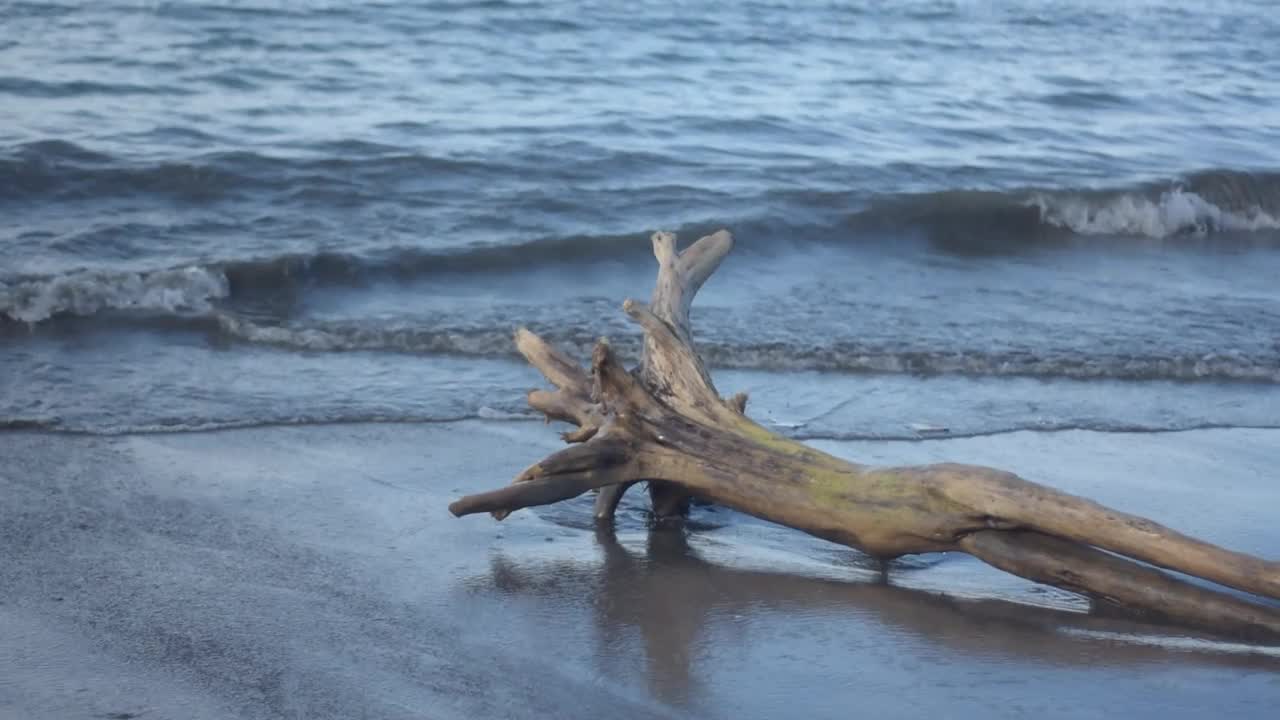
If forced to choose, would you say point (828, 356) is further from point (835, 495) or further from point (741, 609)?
point (741, 609)

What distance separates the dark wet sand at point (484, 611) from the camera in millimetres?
3898

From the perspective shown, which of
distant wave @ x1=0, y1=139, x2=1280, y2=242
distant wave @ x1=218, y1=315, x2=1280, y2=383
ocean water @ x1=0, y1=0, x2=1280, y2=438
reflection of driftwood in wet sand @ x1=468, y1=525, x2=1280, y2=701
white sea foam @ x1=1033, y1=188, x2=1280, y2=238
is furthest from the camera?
white sea foam @ x1=1033, y1=188, x2=1280, y2=238

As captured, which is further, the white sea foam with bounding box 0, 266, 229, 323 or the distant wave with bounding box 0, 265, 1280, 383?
the white sea foam with bounding box 0, 266, 229, 323

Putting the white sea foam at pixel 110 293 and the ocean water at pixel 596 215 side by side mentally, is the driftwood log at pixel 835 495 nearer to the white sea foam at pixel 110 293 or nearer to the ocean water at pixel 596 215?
the ocean water at pixel 596 215

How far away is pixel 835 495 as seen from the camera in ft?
15.4

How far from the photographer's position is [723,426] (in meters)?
4.94

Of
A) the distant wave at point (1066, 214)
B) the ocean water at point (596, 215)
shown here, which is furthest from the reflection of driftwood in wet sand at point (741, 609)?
the distant wave at point (1066, 214)

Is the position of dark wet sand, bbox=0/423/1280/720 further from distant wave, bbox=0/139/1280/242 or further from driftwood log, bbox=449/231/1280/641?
distant wave, bbox=0/139/1280/242

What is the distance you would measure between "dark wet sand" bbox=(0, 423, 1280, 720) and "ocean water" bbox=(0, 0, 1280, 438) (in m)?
1.00

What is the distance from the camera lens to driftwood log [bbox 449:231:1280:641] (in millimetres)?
4262

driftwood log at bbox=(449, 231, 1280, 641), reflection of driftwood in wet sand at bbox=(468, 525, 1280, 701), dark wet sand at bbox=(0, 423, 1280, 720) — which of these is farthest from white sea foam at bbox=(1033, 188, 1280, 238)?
reflection of driftwood in wet sand at bbox=(468, 525, 1280, 701)

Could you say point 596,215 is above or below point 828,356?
above

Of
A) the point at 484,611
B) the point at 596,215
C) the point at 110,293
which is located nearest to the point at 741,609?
the point at 484,611

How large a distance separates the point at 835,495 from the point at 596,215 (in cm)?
614
